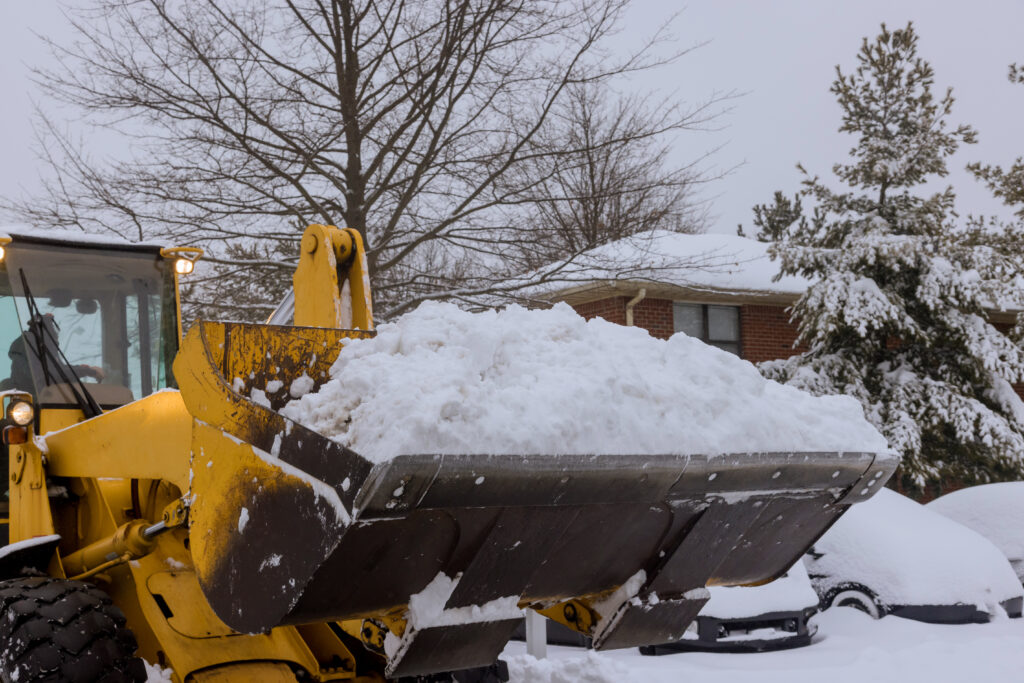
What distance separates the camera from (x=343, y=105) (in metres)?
10.8

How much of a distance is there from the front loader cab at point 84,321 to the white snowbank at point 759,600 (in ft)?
14.0

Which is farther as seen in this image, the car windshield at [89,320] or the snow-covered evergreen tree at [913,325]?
the snow-covered evergreen tree at [913,325]

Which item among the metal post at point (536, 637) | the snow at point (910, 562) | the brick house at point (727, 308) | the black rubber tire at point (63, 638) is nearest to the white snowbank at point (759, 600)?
the snow at point (910, 562)

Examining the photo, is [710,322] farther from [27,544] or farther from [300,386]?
[300,386]

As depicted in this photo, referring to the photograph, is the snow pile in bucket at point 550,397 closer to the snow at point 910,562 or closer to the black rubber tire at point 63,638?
the black rubber tire at point 63,638

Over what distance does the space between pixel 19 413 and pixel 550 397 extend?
253cm

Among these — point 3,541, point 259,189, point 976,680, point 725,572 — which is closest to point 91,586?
point 3,541

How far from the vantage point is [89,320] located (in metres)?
5.20

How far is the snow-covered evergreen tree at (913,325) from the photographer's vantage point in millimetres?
15227

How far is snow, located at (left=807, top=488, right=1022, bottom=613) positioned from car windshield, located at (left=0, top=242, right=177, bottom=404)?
5.79m

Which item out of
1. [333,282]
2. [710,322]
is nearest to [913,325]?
[710,322]

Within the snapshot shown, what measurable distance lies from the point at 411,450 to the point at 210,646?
1.72 meters

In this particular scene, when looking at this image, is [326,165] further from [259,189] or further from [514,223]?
[514,223]

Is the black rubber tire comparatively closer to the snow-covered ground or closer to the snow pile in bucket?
the snow pile in bucket
